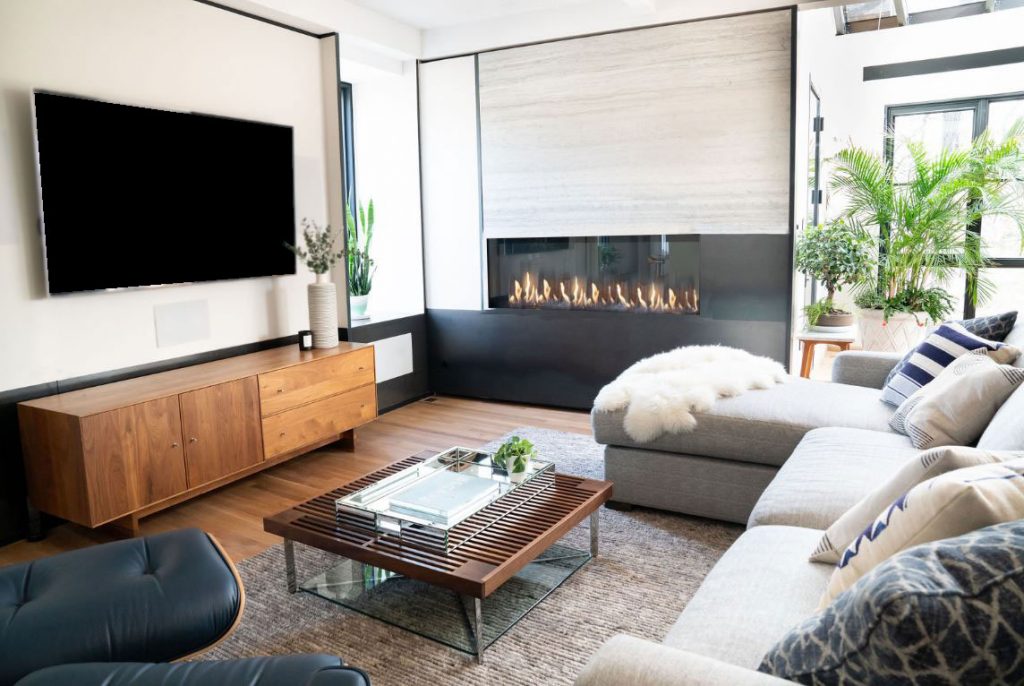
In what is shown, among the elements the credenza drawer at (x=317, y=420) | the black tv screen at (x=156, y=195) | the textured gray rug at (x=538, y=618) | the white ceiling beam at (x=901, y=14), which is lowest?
the textured gray rug at (x=538, y=618)

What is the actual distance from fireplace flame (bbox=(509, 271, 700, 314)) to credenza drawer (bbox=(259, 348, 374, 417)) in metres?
1.24

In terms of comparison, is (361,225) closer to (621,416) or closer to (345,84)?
(345,84)

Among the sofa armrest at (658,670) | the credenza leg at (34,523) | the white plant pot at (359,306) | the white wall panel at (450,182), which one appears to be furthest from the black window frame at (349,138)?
the sofa armrest at (658,670)

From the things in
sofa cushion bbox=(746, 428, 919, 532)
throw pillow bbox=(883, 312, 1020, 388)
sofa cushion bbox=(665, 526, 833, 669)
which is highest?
throw pillow bbox=(883, 312, 1020, 388)

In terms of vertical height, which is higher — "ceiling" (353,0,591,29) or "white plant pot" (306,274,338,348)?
"ceiling" (353,0,591,29)

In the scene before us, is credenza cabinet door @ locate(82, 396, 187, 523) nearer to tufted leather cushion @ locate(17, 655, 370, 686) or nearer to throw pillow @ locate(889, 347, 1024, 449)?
tufted leather cushion @ locate(17, 655, 370, 686)

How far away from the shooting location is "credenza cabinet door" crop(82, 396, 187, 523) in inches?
113

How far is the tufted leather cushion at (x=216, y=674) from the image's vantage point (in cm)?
141

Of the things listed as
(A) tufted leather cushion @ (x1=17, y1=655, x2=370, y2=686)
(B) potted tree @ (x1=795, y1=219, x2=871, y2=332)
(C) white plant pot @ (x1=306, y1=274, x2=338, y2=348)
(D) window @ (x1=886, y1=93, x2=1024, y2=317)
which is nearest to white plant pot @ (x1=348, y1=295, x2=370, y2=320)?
(C) white plant pot @ (x1=306, y1=274, x2=338, y2=348)

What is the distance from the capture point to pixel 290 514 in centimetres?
254

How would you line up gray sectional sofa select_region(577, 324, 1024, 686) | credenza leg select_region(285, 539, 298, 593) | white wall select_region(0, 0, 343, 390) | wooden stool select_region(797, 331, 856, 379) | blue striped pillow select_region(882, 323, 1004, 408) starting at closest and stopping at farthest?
gray sectional sofa select_region(577, 324, 1024, 686), credenza leg select_region(285, 539, 298, 593), blue striped pillow select_region(882, 323, 1004, 408), white wall select_region(0, 0, 343, 390), wooden stool select_region(797, 331, 856, 379)

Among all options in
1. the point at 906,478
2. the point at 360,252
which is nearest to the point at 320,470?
the point at 360,252

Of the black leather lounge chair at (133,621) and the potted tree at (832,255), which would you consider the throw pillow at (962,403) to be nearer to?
the potted tree at (832,255)

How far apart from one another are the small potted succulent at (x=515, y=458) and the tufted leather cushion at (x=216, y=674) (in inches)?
50.6
